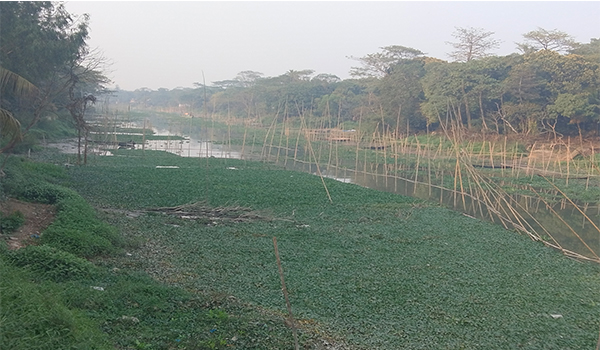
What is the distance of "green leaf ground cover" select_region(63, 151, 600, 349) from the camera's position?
18.1ft

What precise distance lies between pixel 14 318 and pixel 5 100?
13321 millimetres

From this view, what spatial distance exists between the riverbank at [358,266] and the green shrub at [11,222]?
1.55m

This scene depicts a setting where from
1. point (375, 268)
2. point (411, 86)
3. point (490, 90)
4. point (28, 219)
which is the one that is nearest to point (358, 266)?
point (375, 268)

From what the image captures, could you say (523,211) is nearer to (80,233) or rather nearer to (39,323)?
(80,233)

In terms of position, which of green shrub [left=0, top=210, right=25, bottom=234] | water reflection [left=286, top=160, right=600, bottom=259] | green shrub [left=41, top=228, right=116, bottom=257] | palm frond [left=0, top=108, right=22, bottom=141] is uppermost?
palm frond [left=0, top=108, right=22, bottom=141]

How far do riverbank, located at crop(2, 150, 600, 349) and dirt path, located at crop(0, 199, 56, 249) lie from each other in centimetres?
96

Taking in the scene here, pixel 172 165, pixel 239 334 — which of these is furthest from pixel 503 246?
pixel 172 165

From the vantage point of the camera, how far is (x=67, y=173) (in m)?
14.2

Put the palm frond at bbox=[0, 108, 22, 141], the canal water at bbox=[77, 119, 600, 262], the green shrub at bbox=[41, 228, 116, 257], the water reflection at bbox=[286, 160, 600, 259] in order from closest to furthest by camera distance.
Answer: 1. the green shrub at bbox=[41, 228, 116, 257]
2. the palm frond at bbox=[0, 108, 22, 141]
3. the canal water at bbox=[77, 119, 600, 262]
4. the water reflection at bbox=[286, 160, 600, 259]

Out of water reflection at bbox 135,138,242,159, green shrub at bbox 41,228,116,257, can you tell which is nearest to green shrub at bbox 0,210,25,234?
green shrub at bbox 41,228,116,257

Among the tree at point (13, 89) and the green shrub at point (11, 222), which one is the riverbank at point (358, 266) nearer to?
the green shrub at point (11, 222)

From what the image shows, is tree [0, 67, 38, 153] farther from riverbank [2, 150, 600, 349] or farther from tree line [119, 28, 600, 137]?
tree line [119, 28, 600, 137]

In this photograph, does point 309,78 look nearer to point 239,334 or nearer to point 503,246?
point 503,246

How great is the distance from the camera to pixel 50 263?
565 centimetres
